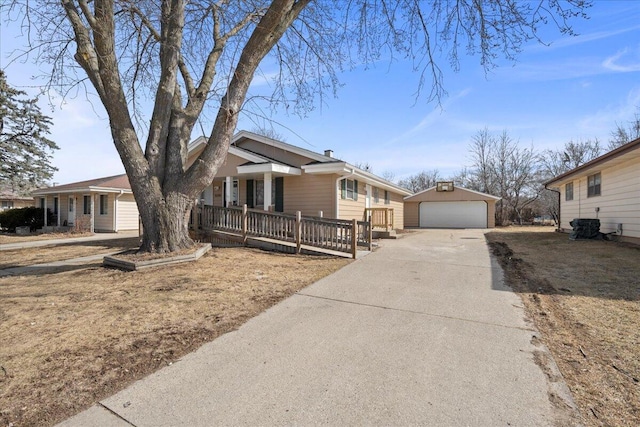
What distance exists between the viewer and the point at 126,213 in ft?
62.0

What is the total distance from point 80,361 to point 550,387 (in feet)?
12.5

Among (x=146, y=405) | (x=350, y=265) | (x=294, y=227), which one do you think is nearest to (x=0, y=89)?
(x=294, y=227)

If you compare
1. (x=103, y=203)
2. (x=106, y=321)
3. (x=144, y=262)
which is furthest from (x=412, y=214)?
(x=106, y=321)

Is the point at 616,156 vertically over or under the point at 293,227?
over

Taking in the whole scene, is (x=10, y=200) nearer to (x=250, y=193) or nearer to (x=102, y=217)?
(x=102, y=217)

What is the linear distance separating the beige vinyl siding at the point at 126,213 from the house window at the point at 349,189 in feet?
42.3

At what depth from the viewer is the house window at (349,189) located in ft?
42.0

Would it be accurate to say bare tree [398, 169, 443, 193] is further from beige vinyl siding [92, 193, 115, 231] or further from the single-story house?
beige vinyl siding [92, 193, 115, 231]

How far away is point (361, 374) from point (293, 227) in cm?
669

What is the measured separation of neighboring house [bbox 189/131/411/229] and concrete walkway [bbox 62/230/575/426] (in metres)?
7.81

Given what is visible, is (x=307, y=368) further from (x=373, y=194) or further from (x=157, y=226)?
(x=373, y=194)

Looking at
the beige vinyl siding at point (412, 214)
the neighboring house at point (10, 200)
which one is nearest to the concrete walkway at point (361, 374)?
the beige vinyl siding at point (412, 214)

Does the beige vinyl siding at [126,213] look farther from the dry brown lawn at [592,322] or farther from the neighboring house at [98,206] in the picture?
the dry brown lawn at [592,322]

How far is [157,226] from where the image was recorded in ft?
23.4
